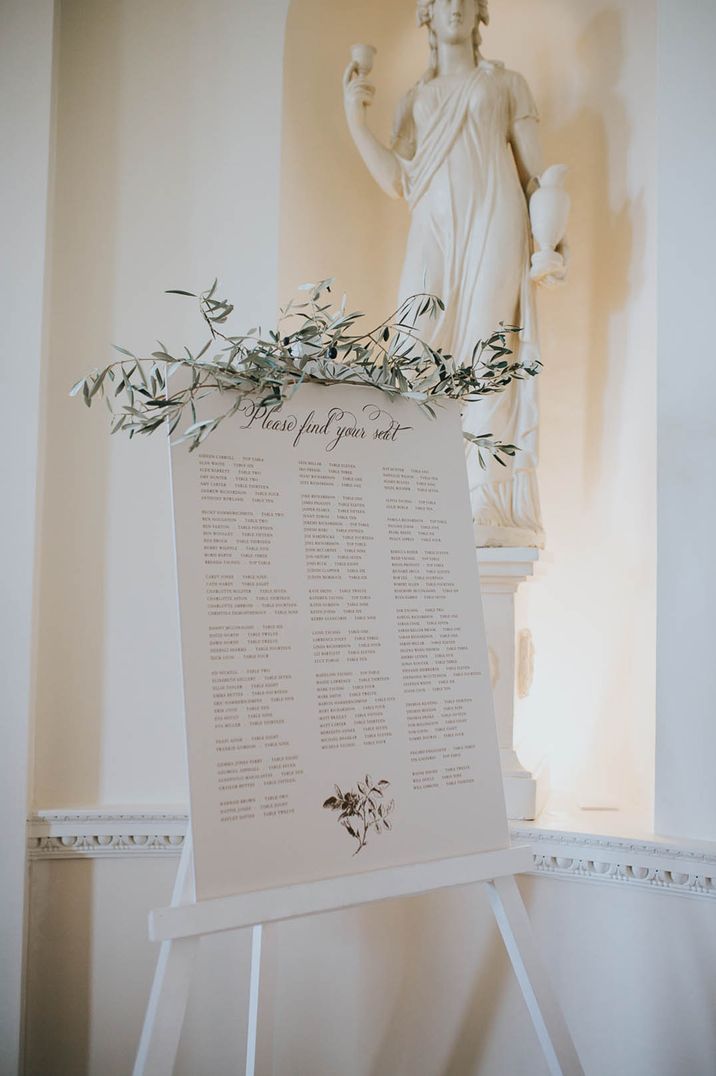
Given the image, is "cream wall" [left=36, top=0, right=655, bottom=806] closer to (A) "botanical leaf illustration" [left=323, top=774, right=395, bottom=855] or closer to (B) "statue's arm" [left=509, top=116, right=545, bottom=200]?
(B) "statue's arm" [left=509, top=116, right=545, bottom=200]

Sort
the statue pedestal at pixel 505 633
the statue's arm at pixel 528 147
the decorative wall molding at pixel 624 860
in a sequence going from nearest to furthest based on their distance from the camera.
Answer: the decorative wall molding at pixel 624 860
the statue pedestal at pixel 505 633
the statue's arm at pixel 528 147

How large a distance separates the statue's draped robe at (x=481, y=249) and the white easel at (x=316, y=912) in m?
1.01

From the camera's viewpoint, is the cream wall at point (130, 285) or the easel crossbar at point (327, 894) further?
the cream wall at point (130, 285)

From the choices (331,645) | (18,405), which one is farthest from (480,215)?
(331,645)

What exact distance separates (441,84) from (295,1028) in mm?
2561

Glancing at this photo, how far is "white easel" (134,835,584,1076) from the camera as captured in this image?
1397 mm

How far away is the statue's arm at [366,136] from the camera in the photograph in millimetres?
2596

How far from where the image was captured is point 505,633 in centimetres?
237

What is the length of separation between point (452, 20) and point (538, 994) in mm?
2465

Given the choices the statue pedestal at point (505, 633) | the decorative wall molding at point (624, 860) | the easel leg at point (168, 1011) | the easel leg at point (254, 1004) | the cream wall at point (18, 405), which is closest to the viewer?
the easel leg at point (168, 1011)

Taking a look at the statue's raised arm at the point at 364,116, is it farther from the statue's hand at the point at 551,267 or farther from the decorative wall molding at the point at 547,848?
the decorative wall molding at the point at 547,848

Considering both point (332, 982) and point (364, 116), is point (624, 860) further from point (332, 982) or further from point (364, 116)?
point (364, 116)

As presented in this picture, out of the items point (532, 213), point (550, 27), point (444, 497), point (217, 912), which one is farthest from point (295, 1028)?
point (550, 27)

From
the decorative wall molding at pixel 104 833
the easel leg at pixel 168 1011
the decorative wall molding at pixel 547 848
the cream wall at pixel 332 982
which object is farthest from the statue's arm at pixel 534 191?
the easel leg at pixel 168 1011
